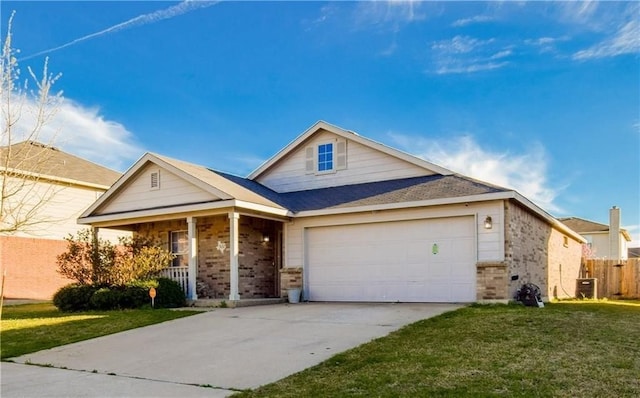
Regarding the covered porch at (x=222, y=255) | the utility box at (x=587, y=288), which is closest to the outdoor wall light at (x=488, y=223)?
the covered porch at (x=222, y=255)

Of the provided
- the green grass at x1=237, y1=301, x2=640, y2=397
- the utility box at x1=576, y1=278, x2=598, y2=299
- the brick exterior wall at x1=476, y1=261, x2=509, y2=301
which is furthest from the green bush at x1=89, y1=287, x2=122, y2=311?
the utility box at x1=576, y1=278, x2=598, y2=299

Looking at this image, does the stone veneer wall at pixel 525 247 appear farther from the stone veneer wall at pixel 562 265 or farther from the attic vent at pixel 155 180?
the attic vent at pixel 155 180

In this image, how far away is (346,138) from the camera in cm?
1772

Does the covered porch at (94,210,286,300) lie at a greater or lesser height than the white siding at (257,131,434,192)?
lesser

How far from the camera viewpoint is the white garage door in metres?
13.7

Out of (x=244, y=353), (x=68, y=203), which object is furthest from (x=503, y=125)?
(x=68, y=203)

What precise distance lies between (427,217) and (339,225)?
269 centimetres

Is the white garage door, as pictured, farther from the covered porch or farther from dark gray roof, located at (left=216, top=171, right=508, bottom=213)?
the covered porch

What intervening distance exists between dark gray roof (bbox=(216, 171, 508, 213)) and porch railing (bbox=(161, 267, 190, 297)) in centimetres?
336

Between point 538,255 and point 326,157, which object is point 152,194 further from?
point 538,255

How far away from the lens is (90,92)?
57.4ft

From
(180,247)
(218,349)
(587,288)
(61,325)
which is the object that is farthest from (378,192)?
(587,288)

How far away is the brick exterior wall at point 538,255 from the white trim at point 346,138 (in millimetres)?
2859

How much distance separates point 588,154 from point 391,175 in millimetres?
7162
